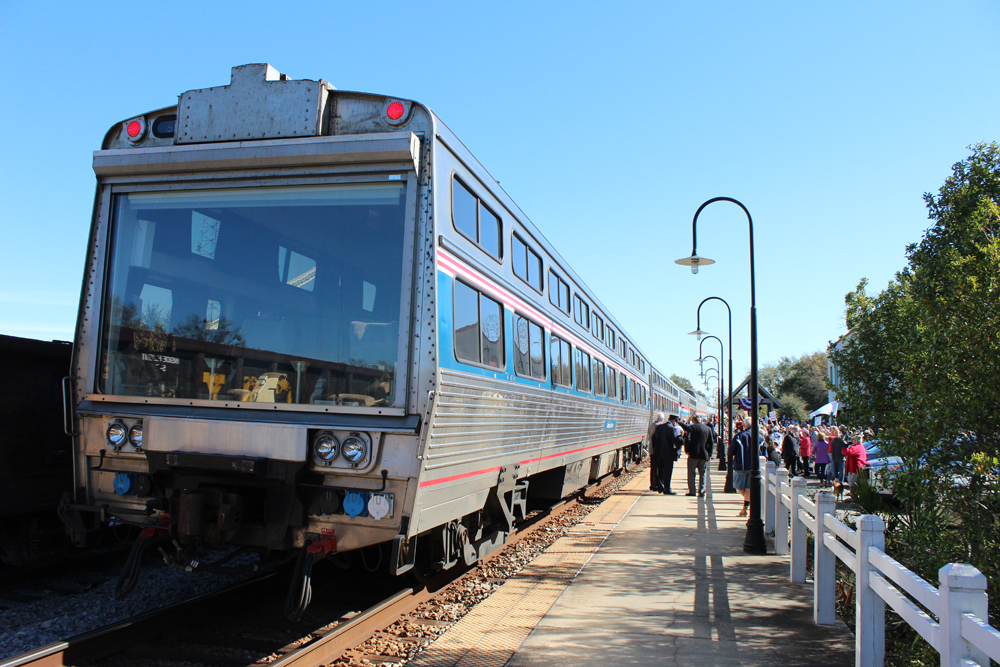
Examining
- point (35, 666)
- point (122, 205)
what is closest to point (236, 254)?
point (122, 205)

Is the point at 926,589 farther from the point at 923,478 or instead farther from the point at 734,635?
the point at 734,635

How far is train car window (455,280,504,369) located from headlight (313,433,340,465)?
110 cm

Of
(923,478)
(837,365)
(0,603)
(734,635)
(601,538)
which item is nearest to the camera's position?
(923,478)

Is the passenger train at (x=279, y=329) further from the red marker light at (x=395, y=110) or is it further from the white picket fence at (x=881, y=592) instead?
the white picket fence at (x=881, y=592)

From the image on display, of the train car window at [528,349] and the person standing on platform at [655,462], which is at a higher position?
the train car window at [528,349]

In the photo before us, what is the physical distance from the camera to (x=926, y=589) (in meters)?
3.49

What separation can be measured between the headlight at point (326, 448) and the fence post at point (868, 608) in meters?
3.35

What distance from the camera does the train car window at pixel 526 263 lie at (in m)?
7.49

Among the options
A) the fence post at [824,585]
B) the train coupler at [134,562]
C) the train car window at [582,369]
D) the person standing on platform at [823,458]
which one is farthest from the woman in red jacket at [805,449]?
the train coupler at [134,562]

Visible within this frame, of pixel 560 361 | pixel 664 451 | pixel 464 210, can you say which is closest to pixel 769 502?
pixel 560 361

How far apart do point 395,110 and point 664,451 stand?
38.8 ft

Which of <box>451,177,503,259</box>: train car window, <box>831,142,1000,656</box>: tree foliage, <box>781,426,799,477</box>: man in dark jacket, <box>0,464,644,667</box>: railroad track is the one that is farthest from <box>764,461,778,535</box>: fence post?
<box>781,426,799,477</box>: man in dark jacket

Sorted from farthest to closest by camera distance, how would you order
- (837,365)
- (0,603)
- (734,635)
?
(837,365) → (0,603) → (734,635)

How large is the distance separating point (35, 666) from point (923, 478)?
5.69 meters
